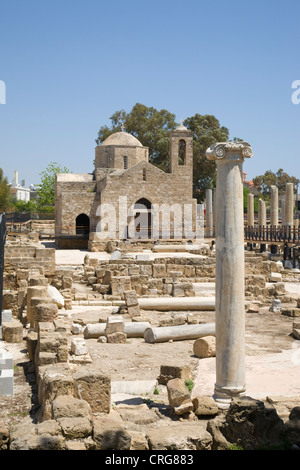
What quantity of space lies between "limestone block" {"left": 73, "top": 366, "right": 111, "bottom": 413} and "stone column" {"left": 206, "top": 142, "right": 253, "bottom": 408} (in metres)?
1.46

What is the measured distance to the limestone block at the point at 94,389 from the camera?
256 inches

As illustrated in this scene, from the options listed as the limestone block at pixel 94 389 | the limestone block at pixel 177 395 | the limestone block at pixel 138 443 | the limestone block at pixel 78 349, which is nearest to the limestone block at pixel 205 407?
the limestone block at pixel 177 395

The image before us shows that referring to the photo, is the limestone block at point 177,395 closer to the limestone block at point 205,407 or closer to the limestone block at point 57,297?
the limestone block at point 205,407

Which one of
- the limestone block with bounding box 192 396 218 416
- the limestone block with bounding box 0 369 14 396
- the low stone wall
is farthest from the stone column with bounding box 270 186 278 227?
the limestone block with bounding box 0 369 14 396

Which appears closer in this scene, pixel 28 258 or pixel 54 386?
pixel 54 386

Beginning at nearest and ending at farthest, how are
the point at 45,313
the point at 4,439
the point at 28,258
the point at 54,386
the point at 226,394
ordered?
the point at 4,439 < the point at 54,386 < the point at 226,394 < the point at 45,313 < the point at 28,258

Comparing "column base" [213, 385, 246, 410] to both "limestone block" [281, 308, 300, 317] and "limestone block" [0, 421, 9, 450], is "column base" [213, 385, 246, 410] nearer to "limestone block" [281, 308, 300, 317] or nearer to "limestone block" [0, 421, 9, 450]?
"limestone block" [0, 421, 9, 450]

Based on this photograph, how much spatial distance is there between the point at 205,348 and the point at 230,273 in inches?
134

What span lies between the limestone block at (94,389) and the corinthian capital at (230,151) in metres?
2.99

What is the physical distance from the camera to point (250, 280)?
1773cm

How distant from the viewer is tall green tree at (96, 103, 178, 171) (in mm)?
56500

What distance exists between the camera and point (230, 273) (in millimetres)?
7133

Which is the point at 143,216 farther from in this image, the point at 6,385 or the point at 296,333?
the point at 6,385

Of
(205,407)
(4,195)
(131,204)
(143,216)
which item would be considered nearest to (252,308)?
(205,407)
